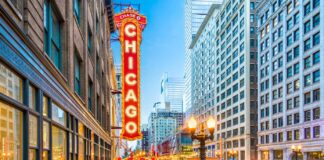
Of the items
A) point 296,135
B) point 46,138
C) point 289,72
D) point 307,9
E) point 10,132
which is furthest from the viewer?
point 289,72

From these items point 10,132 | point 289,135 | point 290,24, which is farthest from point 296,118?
point 10,132

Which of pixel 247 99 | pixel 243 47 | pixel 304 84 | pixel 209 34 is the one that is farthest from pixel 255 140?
pixel 209 34

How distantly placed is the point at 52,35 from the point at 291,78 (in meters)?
63.3

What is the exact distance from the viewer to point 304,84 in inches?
2534

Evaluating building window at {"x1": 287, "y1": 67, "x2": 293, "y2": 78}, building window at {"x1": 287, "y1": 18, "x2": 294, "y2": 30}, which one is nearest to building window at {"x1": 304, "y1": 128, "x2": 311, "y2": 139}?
building window at {"x1": 287, "y1": 67, "x2": 293, "y2": 78}

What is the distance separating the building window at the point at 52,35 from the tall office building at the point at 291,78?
171 feet

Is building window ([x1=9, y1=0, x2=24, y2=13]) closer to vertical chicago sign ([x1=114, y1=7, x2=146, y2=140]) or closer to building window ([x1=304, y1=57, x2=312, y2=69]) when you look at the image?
vertical chicago sign ([x1=114, y1=7, x2=146, y2=140])

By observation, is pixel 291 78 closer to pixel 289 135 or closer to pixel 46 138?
pixel 289 135

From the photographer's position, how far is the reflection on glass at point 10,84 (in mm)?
7012

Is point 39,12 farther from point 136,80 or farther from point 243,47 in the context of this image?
point 243,47

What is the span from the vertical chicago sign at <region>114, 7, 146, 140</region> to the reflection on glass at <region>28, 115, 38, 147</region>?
2438 centimetres

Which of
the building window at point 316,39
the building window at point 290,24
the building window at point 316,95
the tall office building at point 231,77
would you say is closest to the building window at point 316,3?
the building window at point 316,39

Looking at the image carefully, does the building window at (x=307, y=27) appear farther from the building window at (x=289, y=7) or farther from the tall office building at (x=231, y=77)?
the tall office building at (x=231, y=77)

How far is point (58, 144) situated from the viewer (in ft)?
42.2
